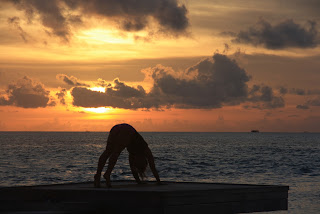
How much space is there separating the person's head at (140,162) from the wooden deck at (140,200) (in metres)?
0.85

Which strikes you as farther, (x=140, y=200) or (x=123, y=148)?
(x=123, y=148)

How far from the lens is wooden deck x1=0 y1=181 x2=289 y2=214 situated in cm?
1351

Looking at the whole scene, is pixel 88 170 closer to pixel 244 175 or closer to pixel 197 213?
pixel 244 175

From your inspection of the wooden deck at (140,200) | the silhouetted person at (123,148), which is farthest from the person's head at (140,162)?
the wooden deck at (140,200)

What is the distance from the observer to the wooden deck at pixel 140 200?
1351 centimetres

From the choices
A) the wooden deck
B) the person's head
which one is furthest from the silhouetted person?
the wooden deck

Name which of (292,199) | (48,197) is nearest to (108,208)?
(48,197)

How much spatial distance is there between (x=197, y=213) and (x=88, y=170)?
5011cm

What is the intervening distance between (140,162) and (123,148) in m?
0.97

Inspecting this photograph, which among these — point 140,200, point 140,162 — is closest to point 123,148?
point 140,162

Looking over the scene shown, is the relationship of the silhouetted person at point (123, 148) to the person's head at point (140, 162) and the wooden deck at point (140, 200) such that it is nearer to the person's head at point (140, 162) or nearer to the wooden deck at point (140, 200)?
the person's head at point (140, 162)

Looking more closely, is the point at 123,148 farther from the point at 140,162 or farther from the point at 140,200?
the point at 140,200

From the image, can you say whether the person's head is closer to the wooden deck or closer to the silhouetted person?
the silhouetted person

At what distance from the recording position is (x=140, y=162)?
16078 mm
